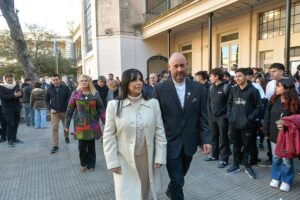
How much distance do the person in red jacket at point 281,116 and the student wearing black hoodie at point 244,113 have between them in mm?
275

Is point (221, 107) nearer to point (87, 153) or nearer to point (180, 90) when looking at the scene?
point (180, 90)

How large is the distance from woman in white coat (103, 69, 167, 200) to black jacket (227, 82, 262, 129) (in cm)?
220

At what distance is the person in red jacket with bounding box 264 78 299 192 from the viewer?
3.97 m

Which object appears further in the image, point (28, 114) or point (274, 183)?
point (28, 114)

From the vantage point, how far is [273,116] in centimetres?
423

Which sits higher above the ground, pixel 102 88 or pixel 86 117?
pixel 102 88

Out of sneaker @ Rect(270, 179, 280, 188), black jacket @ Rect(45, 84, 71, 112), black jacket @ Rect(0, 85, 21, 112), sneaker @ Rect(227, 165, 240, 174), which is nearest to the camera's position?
sneaker @ Rect(270, 179, 280, 188)

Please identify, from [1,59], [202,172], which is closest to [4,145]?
[202,172]

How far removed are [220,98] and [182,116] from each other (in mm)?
2398

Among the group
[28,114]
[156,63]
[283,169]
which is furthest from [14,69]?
[283,169]

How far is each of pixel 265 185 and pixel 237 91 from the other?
1.60 meters

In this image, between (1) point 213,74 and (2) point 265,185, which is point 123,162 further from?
(1) point 213,74

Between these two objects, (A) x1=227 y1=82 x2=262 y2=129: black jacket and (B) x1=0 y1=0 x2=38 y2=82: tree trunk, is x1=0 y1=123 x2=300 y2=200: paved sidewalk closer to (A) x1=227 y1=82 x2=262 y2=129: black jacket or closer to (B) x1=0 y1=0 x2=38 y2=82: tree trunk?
(A) x1=227 y1=82 x2=262 y2=129: black jacket

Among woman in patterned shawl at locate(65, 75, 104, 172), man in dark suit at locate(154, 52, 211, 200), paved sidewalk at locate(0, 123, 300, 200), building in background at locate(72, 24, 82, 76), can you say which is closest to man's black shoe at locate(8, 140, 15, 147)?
paved sidewalk at locate(0, 123, 300, 200)
